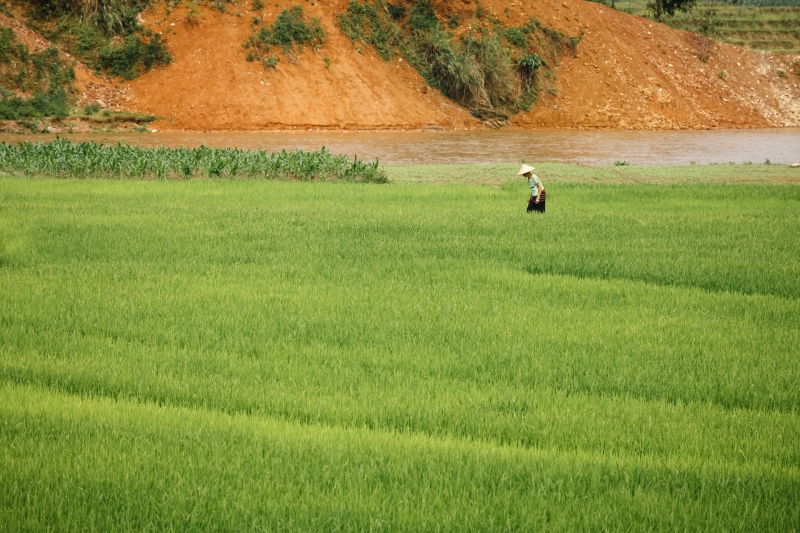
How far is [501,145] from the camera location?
4159 cm

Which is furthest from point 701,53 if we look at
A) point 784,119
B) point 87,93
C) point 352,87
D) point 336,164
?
point 336,164

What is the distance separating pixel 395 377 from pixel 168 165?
18655mm

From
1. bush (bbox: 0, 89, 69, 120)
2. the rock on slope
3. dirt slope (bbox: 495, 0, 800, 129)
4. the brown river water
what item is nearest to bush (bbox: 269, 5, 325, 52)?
the rock on slope

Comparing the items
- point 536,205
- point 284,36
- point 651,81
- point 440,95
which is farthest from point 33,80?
point 651,81

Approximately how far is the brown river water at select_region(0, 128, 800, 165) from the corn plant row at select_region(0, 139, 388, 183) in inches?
291

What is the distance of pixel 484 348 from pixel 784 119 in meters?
67.6

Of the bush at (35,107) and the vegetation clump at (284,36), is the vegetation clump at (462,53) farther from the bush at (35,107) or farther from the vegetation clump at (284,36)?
the bush at (35,107)

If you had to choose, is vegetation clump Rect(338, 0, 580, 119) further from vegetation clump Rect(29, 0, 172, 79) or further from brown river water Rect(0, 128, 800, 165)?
vegetation clump Rect(29, 0, 172, 79)

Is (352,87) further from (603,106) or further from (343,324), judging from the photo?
(343,324)

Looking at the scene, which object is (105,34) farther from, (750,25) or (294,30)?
(750,25)

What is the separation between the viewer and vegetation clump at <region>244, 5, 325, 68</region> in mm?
50847

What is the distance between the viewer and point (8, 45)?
146 feet

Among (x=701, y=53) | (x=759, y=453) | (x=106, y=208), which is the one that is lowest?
(x=106, y=208)

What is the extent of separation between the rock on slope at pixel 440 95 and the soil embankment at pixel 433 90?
0.10 m
